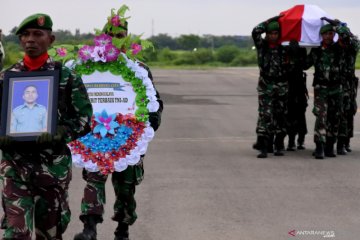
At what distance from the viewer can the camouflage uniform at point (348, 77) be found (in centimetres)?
1244

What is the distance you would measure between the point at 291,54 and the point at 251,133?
3.49m

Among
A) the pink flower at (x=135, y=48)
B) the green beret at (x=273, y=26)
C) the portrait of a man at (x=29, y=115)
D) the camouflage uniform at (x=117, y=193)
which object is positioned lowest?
the camouflage uniform at (x=117, y=193)

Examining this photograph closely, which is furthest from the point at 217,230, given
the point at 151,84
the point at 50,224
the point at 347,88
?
the point at 347,88

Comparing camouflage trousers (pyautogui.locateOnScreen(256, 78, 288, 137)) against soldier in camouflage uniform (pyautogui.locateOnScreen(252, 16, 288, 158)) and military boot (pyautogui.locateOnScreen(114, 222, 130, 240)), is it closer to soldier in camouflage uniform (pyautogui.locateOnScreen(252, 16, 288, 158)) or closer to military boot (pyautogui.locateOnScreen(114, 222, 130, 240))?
soldier in camouflage uniform (pyautogui.locateOnScreen(252, 16, 288, 158))

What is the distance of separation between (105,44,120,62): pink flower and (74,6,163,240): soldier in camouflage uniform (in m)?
0.18

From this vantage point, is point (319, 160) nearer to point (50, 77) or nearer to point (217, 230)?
point (217, 230)

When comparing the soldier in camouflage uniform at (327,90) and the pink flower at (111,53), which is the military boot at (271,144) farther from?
the pink flower at (111,53)

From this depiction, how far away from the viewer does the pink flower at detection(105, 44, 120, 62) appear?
23.5 ft

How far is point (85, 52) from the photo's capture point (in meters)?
7.22

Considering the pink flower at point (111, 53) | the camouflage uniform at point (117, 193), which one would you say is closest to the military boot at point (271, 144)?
the camouflage uniform at point (117, 193)

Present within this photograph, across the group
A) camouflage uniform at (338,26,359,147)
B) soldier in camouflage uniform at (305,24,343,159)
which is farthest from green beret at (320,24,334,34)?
camouflage uniform at (338,26,359,147)

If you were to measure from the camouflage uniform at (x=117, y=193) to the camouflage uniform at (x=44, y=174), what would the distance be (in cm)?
138

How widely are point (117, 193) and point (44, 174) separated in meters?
1.74

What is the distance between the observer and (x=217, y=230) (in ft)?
25.9
